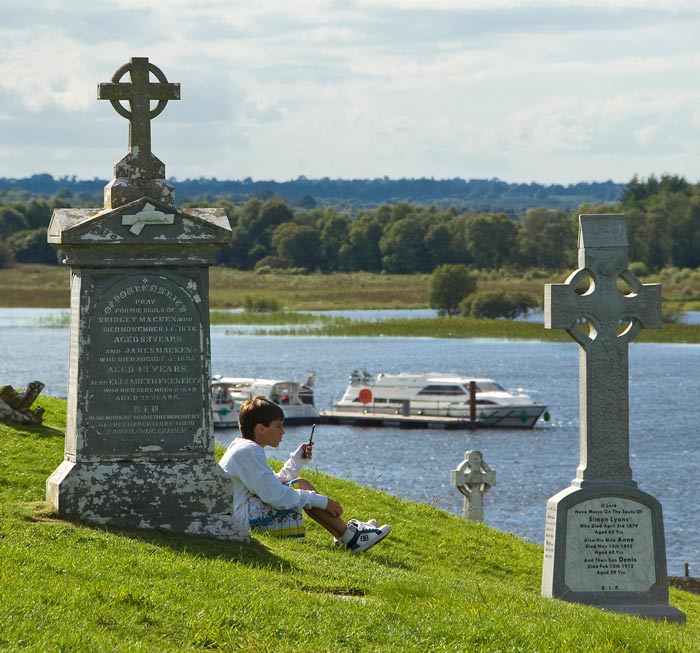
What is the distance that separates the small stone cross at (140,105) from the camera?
10766 mm

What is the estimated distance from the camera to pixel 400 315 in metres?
112

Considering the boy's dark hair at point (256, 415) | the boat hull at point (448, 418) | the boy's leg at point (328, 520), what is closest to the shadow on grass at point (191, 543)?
the boy's leg at point (328, 520)

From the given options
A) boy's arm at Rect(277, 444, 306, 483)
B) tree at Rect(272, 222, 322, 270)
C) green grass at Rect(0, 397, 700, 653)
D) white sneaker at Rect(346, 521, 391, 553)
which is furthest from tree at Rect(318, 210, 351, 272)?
green grass at Rect(0, 397, 700, 653)

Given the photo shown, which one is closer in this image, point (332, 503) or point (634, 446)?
point (332, 503)

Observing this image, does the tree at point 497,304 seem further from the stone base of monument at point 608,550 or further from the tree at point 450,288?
the stone base of monument at point 608,550

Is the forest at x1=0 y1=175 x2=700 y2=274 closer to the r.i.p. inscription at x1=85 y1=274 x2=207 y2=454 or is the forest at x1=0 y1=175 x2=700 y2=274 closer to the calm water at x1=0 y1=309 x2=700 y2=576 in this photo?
the calm water at x1=0 y1=309 x2=700 y2=576

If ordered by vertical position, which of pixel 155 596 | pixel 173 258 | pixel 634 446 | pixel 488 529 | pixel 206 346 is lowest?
pixel 634 446

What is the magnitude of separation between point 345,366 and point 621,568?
218 ft

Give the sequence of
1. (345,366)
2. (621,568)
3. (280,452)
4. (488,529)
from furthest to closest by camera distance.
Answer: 1. (345,366)
2. (280,452)
3. (488,529)
4. (621,568)

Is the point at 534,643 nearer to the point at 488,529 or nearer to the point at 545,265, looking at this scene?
the point at 488,529

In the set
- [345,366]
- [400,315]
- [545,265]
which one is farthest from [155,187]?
[545,265]

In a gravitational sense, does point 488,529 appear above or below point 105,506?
below

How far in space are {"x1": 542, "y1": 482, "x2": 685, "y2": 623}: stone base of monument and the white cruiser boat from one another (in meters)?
43.8

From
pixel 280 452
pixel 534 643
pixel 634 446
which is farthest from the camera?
pixel 634 446
